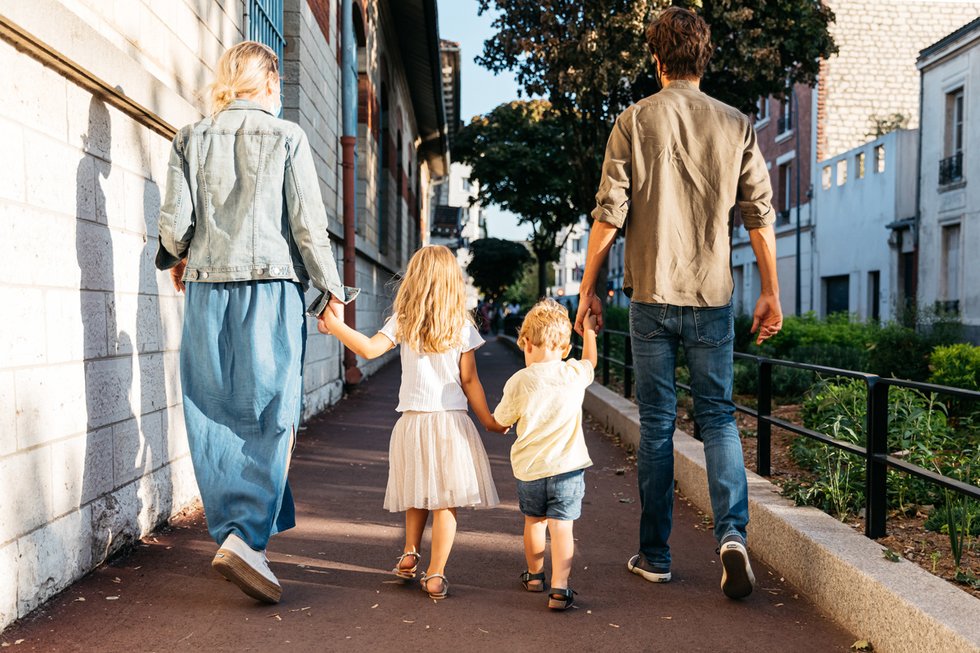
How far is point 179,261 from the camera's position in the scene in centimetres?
378

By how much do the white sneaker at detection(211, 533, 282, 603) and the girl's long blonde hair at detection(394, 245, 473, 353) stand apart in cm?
101

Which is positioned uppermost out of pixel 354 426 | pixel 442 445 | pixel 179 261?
pixel 179 261

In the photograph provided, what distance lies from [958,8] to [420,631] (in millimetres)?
34431

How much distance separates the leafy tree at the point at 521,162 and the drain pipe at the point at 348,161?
19698mm

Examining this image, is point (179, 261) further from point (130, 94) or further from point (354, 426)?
point (354, 426)

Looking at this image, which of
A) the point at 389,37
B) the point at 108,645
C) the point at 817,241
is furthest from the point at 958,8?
the point at 108,645

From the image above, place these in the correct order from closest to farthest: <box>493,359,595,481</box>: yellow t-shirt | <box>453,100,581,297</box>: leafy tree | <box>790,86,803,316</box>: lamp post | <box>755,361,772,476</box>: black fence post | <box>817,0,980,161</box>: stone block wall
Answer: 1. <box>493,359,595,481</box>: yellow t-shirt
2. <box>755,361,772,476</box>: black fence post
3. <box>790,86,803,316</box>: lamp post
4. <box>817,0,980,161</box>: stone block wall
5. <box>453,100,581,297</box>: leafy tree

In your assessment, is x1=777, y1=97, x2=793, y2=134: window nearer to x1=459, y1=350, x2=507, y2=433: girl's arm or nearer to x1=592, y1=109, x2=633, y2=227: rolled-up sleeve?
x1=592, y1=109, x2=633, y2=227: rolled-up sleeve

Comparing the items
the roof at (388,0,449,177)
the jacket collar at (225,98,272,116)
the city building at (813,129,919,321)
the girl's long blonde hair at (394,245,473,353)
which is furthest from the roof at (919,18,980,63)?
the jacket collar at (225,98,272,116)

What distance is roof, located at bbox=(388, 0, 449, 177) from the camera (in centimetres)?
1691

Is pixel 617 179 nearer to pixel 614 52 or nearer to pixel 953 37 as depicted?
pixel 614 52

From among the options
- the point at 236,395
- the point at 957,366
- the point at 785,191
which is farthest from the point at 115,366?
the point at 785,191

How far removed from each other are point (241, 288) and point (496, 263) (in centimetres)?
5018

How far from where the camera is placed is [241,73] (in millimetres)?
3689
